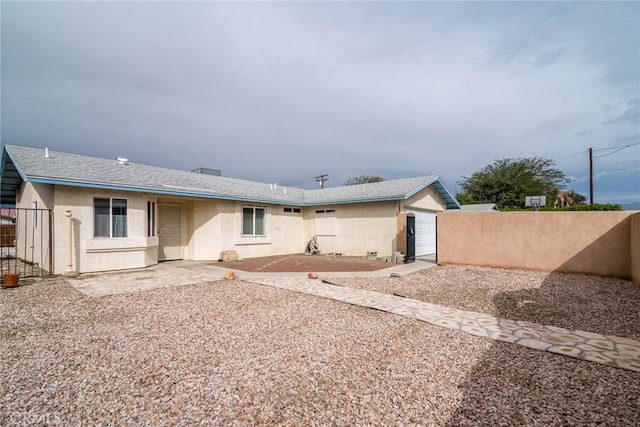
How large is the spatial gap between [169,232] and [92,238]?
13.0ft

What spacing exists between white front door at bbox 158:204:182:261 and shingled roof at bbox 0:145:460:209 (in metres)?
1.47

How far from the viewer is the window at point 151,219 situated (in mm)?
11648

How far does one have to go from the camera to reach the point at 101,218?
10.2m

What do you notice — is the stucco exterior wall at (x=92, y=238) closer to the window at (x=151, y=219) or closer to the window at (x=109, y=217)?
the window at (x=109, y=217)

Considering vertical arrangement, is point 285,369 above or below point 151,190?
below

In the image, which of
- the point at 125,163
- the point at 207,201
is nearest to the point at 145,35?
the point at 125,163

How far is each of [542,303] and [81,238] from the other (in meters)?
13.1

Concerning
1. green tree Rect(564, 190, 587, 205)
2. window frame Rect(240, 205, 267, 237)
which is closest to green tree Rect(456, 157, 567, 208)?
green tree Rect(564, 190, 587, 205)

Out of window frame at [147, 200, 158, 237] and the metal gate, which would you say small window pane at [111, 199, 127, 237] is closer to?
window frame at [147, 200, 158, 237]

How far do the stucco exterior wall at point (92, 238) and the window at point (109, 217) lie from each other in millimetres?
143

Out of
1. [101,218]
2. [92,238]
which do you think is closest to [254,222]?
[101,218]

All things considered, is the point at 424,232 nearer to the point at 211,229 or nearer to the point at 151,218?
the point at 211,229

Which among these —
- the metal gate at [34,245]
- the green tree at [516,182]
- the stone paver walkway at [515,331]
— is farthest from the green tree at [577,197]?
the metal gate at [34,245]

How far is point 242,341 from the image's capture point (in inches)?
172
